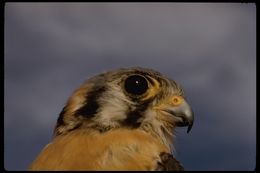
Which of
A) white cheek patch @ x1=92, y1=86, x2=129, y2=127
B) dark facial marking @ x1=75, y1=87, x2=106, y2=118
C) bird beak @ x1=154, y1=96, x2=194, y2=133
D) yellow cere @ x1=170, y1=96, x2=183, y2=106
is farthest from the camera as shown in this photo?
yellow cere @ x1=170, y1=96, x2=183, y2=106

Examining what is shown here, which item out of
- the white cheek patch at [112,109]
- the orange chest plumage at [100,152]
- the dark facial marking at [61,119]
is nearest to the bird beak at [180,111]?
the white cheek patch at [112,109]

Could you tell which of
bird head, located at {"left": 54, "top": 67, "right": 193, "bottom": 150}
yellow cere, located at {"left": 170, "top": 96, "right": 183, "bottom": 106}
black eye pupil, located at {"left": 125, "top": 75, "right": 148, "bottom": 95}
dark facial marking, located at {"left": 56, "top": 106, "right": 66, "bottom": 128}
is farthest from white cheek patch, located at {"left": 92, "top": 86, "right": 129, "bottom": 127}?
yellow cere, located at {"left": 170, "top": 96, "right": 183, "bottom": 106}

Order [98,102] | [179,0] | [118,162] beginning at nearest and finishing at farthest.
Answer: [179,0] → [118,162] → [98,102]

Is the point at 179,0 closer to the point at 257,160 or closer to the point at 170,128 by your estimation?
the point at 257,160

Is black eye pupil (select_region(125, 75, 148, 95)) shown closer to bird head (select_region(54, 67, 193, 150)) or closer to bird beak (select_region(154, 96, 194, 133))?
bird head (select_region(54, 67, 193, 150))

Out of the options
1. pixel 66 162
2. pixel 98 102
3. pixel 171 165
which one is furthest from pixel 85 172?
pixel 98 102

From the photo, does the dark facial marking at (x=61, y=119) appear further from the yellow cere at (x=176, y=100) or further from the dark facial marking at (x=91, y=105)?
the yellow cere at (x=176, y=100)

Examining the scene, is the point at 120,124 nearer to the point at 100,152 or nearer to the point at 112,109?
the point at 112,109

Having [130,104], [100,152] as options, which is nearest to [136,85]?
[130,104]
